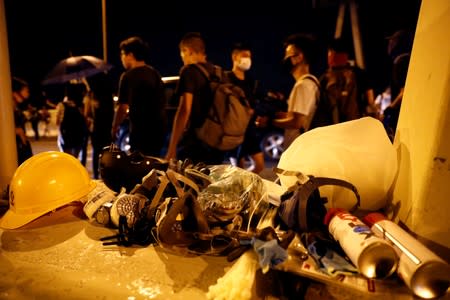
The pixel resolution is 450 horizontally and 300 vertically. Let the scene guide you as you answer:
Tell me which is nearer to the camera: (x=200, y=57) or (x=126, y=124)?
(x=200, y=57)

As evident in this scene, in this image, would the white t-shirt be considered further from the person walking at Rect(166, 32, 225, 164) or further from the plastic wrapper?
the plastic wrapper

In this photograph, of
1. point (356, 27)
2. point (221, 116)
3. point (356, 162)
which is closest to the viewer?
point (356, 162)

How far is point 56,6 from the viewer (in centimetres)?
2173

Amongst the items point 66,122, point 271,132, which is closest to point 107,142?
point 66,122

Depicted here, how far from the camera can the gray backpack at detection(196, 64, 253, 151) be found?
11.1 ft

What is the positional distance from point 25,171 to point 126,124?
534cm

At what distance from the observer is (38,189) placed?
1709mm

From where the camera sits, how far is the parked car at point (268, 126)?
607cm

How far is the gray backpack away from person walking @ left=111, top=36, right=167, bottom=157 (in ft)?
2.06

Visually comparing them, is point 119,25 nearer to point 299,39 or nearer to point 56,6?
point 56,6

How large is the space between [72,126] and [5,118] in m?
3.45

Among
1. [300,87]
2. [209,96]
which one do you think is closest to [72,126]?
[209,96]

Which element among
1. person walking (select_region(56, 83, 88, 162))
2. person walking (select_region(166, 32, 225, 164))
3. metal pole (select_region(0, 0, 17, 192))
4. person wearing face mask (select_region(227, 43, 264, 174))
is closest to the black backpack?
person walking (select_region(56, 83, 88, 162))

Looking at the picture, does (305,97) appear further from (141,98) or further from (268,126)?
(268,126)
